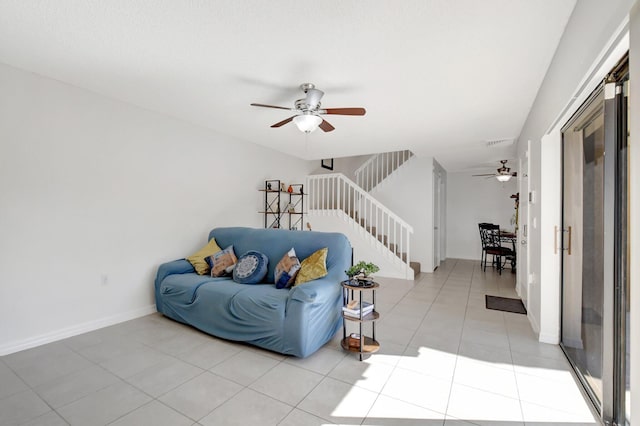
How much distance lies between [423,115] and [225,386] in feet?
11.9

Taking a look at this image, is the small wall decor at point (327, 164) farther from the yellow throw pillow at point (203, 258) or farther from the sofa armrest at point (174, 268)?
the sofa armrest at point (174, 268)

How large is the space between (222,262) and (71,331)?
63.0 inches

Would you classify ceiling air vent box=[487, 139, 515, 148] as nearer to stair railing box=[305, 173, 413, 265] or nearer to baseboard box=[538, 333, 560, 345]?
stair railing box=[305, 173, 413, 265]

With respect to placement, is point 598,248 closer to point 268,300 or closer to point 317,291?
point 317,291

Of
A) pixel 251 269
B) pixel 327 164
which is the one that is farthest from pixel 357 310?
pixel 327 164

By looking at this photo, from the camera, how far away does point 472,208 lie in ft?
26.2

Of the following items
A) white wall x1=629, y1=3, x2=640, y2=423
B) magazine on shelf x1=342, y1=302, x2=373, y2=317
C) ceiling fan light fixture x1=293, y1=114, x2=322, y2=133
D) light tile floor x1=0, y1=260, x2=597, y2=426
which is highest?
ceiling fan light fixture x1=293, y1=114, x2=322, y2=133

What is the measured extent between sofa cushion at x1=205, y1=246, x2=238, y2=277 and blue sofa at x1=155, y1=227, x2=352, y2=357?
0.12 metres

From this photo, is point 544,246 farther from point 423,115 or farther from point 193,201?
point 193,201

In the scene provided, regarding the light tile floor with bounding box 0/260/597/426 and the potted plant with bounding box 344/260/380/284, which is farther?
the potted plant with bounding box 344/260/380/284

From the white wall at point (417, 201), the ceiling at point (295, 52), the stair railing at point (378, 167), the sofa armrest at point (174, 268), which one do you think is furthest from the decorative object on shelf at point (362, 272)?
the stair railing at point (378, 167)

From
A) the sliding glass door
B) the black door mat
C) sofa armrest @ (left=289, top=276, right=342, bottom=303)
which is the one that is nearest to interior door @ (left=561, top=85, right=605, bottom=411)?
the sliding glass door

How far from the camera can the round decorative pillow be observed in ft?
10.6

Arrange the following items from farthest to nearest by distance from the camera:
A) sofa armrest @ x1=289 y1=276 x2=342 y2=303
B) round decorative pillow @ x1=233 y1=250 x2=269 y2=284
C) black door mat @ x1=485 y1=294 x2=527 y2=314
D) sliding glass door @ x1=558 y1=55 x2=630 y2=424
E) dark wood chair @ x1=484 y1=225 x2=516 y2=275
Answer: dark wood chair @ x1=484 y1=225 x2=516 y2=275
black door mat @ x1=485 y1=294 x2=527 y2=314
round decorative pillow @ x1=233 y1=250 x2=269 y2=284
sofa armrest @ x1=289 y1=276 x2=342 y2=303
sliding glass door @ x1=558 y1=55 x2=630 y2=424
